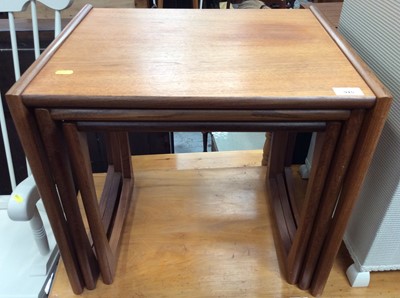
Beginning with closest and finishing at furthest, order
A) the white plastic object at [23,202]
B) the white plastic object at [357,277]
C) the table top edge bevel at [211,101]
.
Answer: the table top edge bevel at [211,101] → the white plastic object at [23,202] → the white plastic object at [357,277]

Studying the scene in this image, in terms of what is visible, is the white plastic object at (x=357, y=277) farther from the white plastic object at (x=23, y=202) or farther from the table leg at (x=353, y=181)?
the white plastic object at (x=23, y=202)

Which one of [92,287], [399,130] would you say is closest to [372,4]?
[399,130]

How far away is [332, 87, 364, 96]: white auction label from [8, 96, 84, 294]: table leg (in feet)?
1.51

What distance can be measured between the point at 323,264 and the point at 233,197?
1.14 feet

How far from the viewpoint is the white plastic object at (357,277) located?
2.56ft

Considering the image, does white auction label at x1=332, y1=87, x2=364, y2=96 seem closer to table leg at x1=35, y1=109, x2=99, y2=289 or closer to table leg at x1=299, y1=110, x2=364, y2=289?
table leg at x1=299, y1=110, x2=364, y2=289

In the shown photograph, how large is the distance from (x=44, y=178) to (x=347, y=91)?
1.65 feet

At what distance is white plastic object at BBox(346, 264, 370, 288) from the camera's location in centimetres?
78

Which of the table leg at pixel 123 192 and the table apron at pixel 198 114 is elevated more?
the table apron at pixel 198 114

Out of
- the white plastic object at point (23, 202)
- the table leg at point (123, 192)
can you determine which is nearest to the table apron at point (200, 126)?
the white plastic object at point (23, 202)

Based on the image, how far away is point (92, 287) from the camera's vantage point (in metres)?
0.79

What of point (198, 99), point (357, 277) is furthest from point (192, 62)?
point (357, 277)

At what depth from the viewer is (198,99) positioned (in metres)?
0.52

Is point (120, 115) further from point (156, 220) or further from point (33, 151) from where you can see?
point (156, 220)
